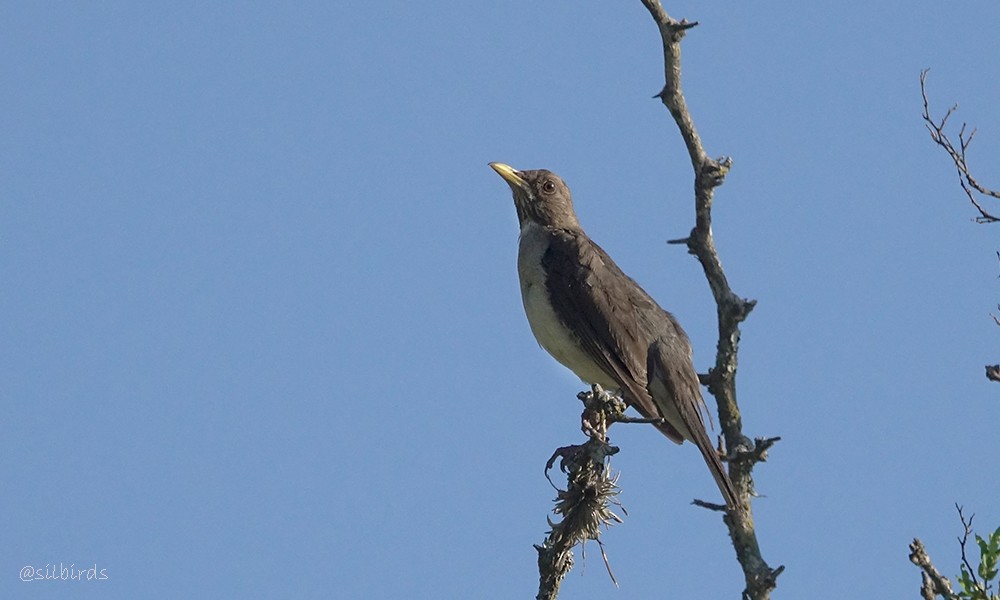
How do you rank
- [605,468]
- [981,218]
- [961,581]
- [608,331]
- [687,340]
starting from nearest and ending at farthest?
[961,581], [605,468], [981,218], [608,331], [687,340]

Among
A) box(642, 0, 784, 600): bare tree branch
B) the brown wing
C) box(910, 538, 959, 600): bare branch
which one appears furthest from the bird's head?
box(910, 538, 959, 600): bare branch

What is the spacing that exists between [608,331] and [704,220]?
8.90ft

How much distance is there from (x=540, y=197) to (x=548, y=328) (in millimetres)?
1792

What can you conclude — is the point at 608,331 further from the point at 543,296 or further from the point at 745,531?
the point at 745,531

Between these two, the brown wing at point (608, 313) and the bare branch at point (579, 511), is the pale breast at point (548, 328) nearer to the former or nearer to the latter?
the brown wing at point (608, 313)

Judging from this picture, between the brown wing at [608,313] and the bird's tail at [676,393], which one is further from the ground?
the brown wing at [608,313]

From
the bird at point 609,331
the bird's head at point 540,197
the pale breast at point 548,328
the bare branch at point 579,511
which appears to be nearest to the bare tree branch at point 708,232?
the bare branch at point 579,511

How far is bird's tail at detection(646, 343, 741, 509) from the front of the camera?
8089mm


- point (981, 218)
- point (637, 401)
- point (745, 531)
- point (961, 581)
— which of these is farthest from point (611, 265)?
point (961, 581)

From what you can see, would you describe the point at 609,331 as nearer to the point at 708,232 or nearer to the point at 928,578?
the point at 708,232

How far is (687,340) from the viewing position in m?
9.20

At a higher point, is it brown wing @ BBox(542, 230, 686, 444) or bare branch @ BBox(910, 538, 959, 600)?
brown wing @ BBox(542, 230, 686, 444)

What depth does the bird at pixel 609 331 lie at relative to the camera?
329 inches

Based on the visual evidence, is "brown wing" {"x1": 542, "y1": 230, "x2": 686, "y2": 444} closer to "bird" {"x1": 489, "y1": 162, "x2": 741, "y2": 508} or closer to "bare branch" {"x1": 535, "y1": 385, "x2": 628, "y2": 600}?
"bird" {"x1": 489, "y1": 162, "x2": 741, "y2": 508}
